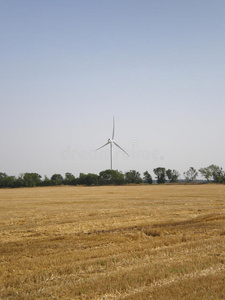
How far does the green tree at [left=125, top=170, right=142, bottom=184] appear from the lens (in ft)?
489

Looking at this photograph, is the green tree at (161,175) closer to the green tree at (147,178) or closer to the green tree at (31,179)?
the green tree at (147,178)

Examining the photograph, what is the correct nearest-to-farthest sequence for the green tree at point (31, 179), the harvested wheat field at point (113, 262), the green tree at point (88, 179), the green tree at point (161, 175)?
the harvested wheat field at point (113, 262) < the green tree at point (31, 179) < the green tree at point (88, 179) < the green tree at point (161, 175)

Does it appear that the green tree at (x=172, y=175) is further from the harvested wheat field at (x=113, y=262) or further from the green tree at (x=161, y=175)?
the harvested wheat field at (x=113, y=262)

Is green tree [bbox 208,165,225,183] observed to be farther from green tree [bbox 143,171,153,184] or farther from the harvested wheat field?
the harvested wheat field

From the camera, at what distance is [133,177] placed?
156m

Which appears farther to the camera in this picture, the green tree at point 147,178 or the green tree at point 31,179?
the green tree at point 147,178

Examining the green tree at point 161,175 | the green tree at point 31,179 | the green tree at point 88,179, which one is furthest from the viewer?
the green tree at point 161,175

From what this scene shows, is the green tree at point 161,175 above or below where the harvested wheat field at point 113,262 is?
above

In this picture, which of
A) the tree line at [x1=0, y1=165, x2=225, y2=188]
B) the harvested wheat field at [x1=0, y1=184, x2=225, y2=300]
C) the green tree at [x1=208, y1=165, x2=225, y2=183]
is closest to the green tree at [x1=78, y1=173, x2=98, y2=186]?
the tree line at [x1=0, y1=165, x2=225, y2=188]

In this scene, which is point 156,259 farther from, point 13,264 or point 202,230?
point 202,230

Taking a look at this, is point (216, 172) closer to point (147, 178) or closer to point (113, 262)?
point (147, 178)

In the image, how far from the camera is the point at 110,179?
143000mm

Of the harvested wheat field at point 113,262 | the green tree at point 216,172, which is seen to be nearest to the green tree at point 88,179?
the green tree at point 216,172

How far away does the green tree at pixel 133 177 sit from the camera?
14900 cm
